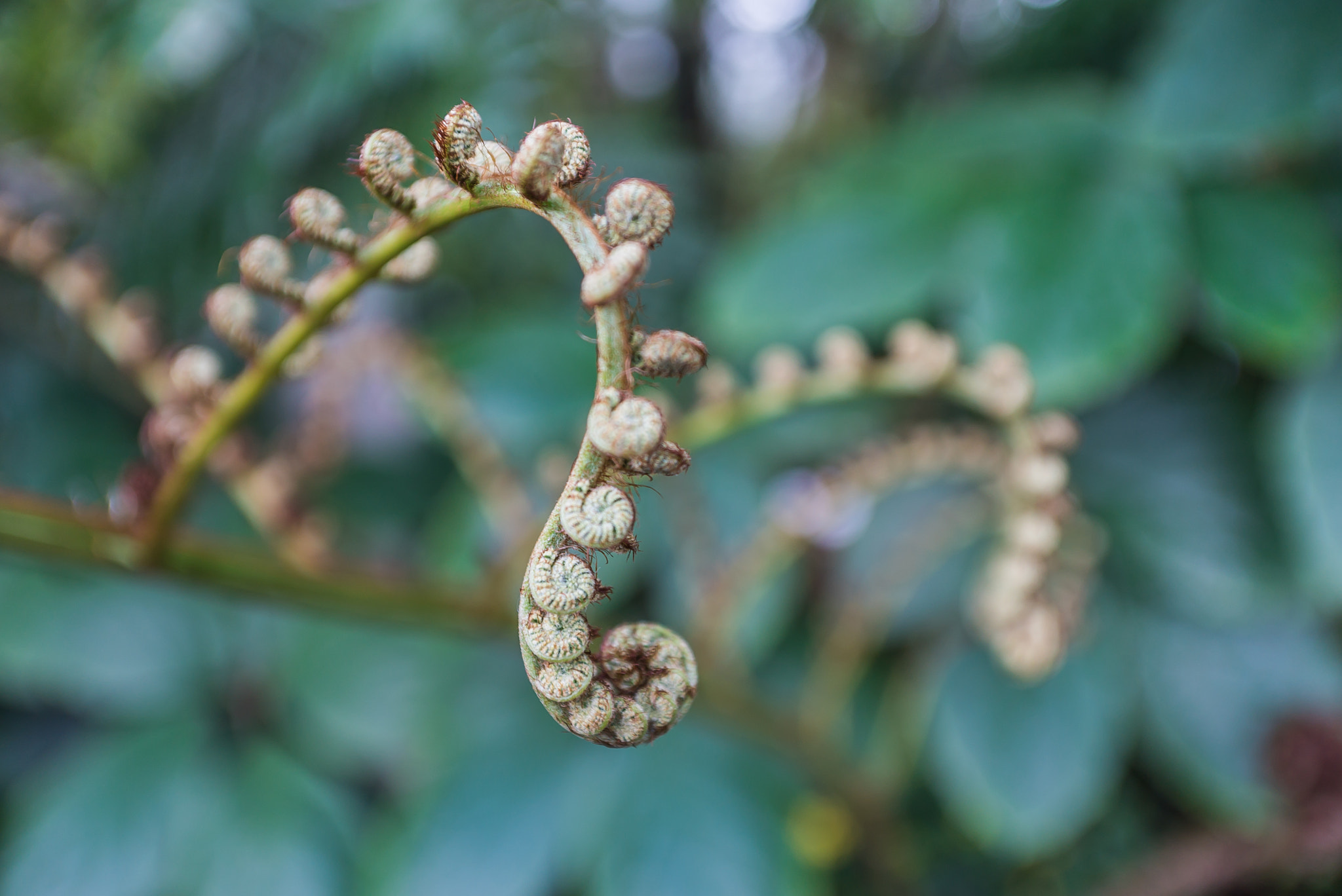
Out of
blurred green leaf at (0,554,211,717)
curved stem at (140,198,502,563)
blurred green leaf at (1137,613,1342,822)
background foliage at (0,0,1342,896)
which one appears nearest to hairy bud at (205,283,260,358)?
curved stem at (140,198,502,563)

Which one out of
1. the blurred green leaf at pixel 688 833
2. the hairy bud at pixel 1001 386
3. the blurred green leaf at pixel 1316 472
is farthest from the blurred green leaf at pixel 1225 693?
the hairy bud at pixel 1001 386

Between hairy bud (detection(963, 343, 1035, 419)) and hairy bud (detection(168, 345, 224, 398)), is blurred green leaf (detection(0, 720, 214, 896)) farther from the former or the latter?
hairy bud (detection(963, 343, 1035, 419))

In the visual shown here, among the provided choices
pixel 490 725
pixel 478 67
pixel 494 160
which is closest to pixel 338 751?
pixel 490 725

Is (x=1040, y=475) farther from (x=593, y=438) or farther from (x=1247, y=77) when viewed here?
(x=1247, y=77)

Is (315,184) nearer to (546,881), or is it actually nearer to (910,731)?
(546,881)

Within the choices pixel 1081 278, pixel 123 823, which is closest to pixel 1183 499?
pixel 1081 278
